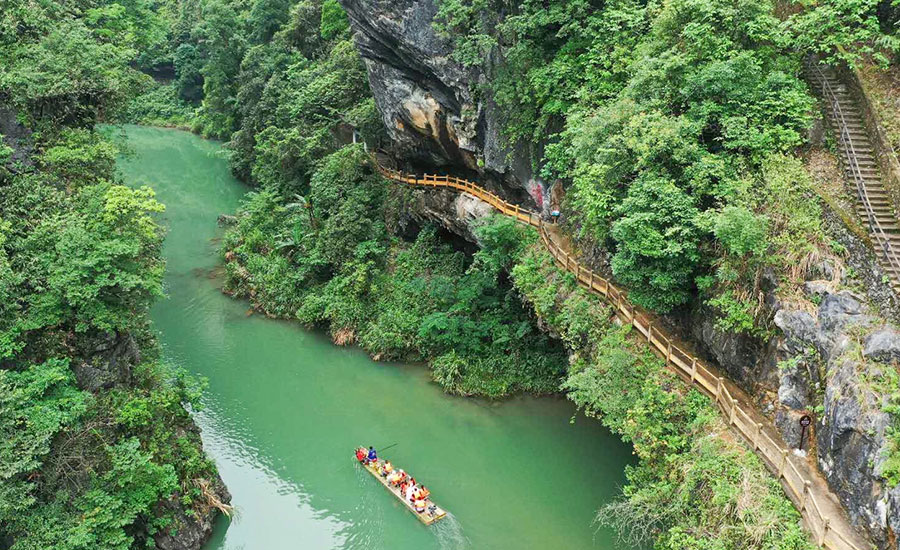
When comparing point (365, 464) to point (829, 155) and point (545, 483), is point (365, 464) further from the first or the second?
point (829, 155)

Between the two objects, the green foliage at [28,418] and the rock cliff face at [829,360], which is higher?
the rock cliff face at [829,360]

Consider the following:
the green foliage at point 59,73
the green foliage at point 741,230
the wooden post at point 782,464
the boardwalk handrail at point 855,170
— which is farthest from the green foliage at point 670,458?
the green foliage at point 59,73

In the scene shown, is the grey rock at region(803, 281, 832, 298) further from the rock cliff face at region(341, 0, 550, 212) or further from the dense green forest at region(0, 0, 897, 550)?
the rock cliff face at region(341, 0, 550, 212)

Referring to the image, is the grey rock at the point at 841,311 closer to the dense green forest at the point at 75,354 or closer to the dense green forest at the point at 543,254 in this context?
the dense green forest at the point at 543,254

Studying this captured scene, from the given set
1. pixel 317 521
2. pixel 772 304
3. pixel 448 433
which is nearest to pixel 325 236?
pixel 448 433

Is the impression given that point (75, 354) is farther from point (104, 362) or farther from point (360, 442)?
point (360, 442)

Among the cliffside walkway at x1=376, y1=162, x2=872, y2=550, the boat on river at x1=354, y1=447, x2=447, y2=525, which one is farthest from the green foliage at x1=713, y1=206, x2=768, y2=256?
the boat on river at x1=354, y1=447, x2=447, y2=525
